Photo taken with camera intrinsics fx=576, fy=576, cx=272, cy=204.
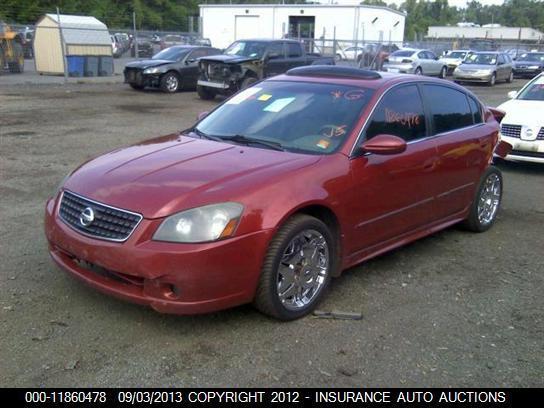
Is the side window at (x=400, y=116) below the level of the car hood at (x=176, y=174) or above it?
above

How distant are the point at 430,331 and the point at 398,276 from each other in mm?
944

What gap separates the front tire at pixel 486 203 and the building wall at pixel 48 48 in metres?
18.3

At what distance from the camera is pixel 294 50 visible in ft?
62.6

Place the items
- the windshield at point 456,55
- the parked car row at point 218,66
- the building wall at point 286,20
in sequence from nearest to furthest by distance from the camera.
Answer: the parked car row at point 218,66
the windshield at point 456,55
the building wall at point 286,20

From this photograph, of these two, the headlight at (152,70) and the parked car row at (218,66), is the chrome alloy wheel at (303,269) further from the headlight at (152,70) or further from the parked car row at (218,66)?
the headlight at (152,70)

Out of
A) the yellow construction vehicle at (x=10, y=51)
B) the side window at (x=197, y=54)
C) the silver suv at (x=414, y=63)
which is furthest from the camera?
the silver suv at (x=414, y=63)

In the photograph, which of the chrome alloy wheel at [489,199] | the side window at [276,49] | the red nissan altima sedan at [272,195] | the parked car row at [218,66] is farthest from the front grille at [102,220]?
the side window at [276,49]

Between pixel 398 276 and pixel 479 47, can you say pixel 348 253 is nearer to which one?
pixel 398 276

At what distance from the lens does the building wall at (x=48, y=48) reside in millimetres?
20609

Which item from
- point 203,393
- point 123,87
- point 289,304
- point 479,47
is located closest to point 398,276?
point 289,304

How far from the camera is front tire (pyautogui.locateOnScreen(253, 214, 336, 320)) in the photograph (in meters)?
3.67

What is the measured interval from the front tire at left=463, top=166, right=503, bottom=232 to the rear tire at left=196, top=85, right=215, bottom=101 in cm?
1249

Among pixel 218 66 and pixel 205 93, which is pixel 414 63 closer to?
pixel 205 93

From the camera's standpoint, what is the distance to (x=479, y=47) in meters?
45.4
